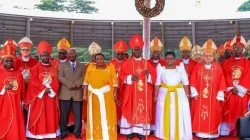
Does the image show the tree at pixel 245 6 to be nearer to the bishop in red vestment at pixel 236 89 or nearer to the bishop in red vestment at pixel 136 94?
the bishop in red vestment at pixel 236 89

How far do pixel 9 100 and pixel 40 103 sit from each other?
59 cm

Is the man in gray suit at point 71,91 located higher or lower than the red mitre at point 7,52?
lower

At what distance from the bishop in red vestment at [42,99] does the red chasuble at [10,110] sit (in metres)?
0.28

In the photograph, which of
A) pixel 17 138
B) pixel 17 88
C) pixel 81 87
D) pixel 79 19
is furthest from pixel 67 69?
pixel 79 19

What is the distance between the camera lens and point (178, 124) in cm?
622

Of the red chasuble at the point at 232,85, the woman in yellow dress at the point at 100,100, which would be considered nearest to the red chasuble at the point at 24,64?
the woman in yellow dress at the point at 100,100

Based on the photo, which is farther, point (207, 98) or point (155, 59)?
point (155, 59)

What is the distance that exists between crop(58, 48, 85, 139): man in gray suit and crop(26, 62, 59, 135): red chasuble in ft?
0.58

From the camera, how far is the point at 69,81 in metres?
6.16

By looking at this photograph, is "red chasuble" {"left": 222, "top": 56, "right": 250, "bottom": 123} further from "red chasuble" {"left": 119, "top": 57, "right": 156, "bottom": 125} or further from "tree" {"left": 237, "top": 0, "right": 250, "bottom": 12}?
"tree" {"left": 237, "top": 0, "right": 250, "bottom": 12}

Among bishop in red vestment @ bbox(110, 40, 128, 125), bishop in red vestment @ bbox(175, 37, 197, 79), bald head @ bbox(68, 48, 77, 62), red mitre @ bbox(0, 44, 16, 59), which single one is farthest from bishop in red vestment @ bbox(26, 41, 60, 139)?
bishop in red vestment @ bbox(175, 37, 197, 79)

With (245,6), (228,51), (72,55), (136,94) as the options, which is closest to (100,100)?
(136,94)

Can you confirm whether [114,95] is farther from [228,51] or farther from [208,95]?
[228,51]

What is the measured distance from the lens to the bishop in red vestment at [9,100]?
18.5 feet
